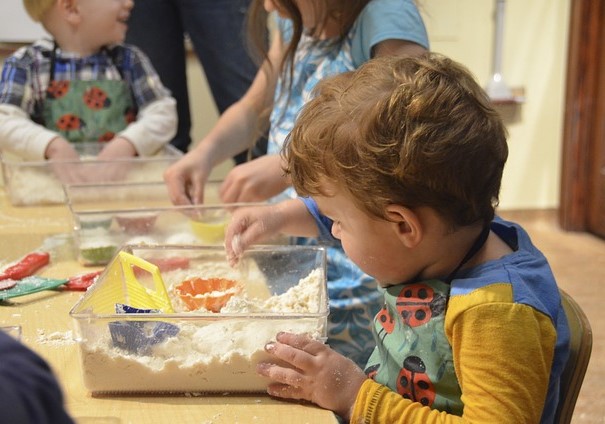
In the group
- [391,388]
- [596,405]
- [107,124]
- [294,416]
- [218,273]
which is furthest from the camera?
[596,405]

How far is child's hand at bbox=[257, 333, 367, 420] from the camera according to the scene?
635 mm

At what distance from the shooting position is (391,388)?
721 millimetres

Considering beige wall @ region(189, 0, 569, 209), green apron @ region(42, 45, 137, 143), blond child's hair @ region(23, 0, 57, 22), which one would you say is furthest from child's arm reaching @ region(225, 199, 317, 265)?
beige wall @ region(189, 0, 569, 209)

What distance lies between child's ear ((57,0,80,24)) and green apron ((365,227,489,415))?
1186mm

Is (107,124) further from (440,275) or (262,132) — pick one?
(440,275)

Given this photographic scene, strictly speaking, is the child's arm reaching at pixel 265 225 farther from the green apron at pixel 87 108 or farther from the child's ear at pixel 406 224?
the green apron at pixel 87 108

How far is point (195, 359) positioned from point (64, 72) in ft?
3.89

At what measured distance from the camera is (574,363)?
2.35ft

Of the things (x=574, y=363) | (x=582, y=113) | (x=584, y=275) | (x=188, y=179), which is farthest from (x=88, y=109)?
(x=582, y=113)

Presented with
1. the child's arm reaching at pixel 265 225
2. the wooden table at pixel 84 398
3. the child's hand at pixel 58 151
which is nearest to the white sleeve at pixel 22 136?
the child's hand at pixel 58 151

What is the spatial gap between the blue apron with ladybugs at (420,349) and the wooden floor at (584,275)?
1215 millimetres

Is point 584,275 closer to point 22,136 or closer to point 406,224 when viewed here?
point 22,136

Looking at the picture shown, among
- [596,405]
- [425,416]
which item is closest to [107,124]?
[425,416]

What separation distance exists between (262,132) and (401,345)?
753 mm
